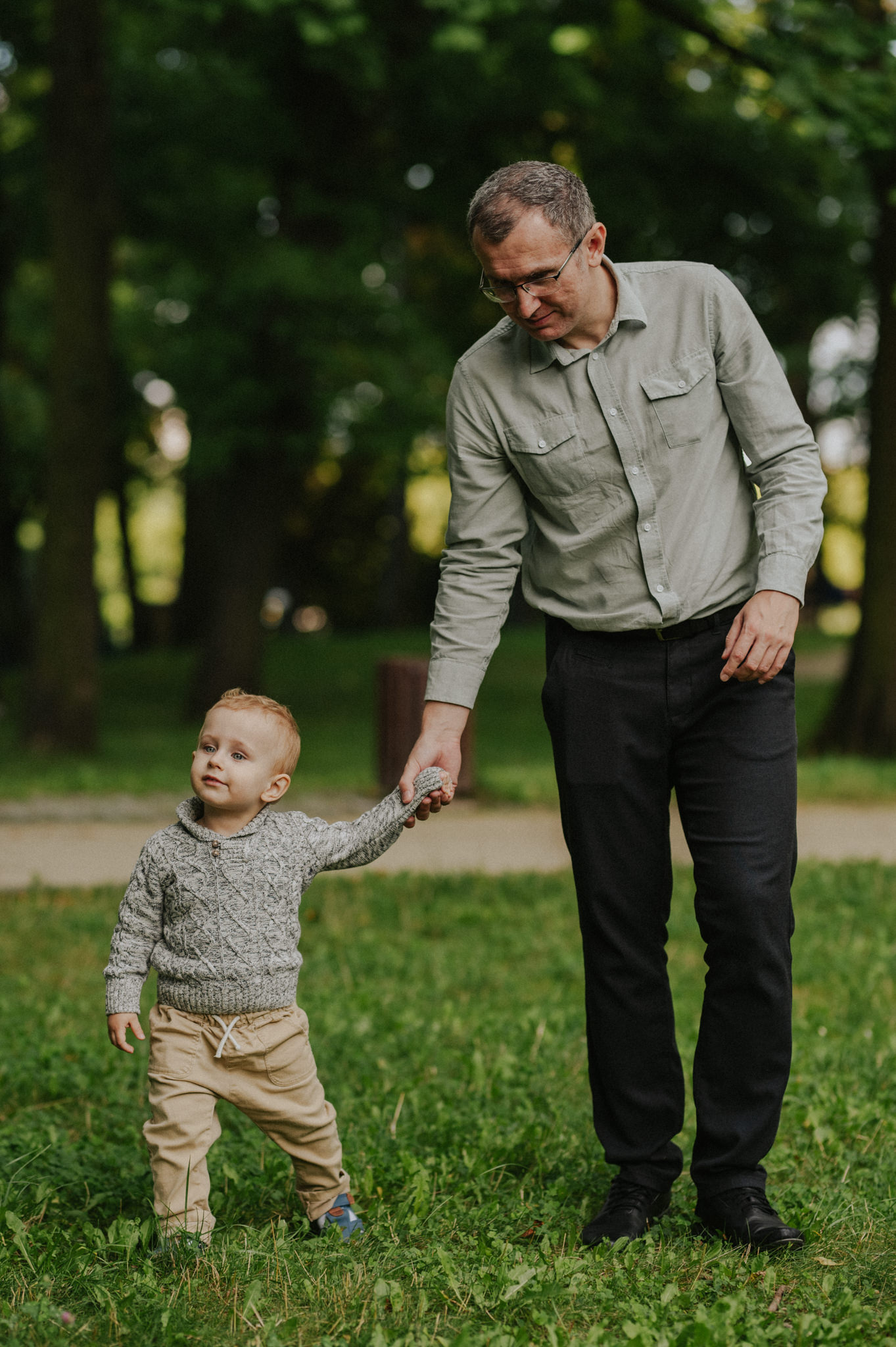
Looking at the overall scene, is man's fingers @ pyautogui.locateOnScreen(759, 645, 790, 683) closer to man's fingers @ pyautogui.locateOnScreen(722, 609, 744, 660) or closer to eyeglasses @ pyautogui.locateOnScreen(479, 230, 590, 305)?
man's fingers @ pyautogui.locateOnScreen(722, 609, 744, 660)

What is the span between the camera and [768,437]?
3158mm

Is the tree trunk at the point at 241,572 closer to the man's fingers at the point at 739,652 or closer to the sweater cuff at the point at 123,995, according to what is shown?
the sweater cuff at the point at 123,995

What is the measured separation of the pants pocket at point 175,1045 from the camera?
120 inches

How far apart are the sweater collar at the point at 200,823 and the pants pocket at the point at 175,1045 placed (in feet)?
1.23

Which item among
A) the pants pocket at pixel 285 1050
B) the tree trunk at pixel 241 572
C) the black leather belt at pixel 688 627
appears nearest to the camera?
the pants pocket at pixel 285 1050

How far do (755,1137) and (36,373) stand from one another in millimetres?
22083

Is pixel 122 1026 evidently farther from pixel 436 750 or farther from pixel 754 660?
pixel 754 660

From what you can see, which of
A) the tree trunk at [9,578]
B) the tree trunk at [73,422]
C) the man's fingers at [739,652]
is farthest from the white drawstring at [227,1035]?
the tree trunk at [9,578]

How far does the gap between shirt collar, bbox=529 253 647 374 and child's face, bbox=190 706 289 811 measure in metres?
1.00

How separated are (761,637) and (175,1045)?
4.89ft

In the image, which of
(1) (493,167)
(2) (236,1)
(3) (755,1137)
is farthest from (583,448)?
(1) (493,167)

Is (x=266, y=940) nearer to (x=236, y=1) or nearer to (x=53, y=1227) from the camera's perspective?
(x=53, y=1227)

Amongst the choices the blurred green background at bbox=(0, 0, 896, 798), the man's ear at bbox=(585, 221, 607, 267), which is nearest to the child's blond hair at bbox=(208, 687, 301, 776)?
the man's ear at bbox=(585, 221, 607, 267)

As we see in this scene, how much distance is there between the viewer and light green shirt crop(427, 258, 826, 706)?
3141mm
